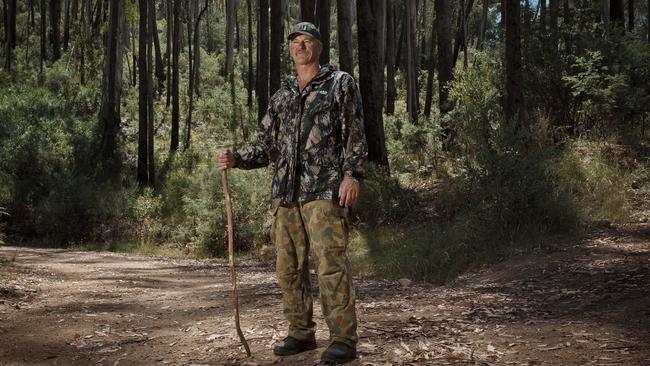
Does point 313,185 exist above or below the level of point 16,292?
above

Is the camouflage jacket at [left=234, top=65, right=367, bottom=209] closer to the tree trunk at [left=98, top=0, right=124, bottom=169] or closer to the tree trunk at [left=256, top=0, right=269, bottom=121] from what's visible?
the tree trunk at [left=256, top=0, right=269, bottom=121]

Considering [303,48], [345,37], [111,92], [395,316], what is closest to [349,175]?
[303,48]

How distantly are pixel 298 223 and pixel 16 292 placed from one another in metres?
4.99

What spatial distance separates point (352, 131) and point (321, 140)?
21cm

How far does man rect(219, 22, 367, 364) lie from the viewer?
13.6ft

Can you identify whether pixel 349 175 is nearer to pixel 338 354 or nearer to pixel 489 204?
pixel 338 354

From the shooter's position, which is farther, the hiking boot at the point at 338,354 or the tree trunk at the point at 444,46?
the tree trunk at the point at 444,46

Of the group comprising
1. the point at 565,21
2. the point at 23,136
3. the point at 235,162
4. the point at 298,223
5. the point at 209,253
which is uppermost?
the point at 565,21

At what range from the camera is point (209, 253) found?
15523 millimetres

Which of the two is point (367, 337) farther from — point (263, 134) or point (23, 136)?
point (23, 136)

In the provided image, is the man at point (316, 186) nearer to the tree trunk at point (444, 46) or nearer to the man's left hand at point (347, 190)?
the man's left hand at point (347, 190)

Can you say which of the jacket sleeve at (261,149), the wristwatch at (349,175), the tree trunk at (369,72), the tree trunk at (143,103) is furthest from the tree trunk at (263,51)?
the wristwatch at (349,175)

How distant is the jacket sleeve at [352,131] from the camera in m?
4.16

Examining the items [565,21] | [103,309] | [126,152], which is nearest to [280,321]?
[103,309]
